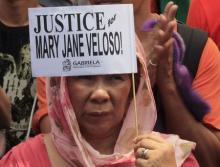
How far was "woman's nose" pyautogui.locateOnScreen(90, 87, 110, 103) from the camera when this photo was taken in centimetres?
234

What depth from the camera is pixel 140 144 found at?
7.29ft

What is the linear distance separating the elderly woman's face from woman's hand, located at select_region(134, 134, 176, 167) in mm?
168

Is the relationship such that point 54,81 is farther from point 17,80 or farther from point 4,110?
point 17,80

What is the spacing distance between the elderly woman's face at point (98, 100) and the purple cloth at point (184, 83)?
243 mm

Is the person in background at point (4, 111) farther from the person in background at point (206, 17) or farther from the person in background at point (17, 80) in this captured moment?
the person in background at point (206, 17)

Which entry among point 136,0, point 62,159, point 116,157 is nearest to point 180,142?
point 116,157

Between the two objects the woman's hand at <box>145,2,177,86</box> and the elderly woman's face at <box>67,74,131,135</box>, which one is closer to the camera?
the elderly woman's face at <box>67,74,131,135</box>

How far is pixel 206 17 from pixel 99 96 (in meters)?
1.00

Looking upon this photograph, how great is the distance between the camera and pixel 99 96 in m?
2.34

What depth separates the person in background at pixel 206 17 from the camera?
3158mm

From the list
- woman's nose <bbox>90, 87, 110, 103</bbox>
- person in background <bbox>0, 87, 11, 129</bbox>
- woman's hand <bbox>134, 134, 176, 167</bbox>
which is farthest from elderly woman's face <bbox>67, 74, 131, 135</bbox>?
person in background <bbox>0, 87, 11, 129</bbox>

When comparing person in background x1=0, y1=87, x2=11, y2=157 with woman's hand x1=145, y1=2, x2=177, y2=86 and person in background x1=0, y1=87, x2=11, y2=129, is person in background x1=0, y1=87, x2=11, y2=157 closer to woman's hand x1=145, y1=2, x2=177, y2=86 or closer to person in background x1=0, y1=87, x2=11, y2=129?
person in background x1=0, y1=87, x2=11, y2=129

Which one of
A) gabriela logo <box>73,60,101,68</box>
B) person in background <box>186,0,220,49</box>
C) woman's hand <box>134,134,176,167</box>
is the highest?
person in background <box>186,0,220,49</box>

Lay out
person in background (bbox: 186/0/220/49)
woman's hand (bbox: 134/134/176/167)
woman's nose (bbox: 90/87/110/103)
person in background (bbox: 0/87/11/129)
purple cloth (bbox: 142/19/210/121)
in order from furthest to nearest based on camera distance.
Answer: person in background (bbox: 186/0/220/49), person in background (bbox: 0/87/11/129), purple cloth (bbox: 142/19/210/121), woman's nose (bbox: 90/87/110/103), woman's hand (bbox: 134/134/176/167)
